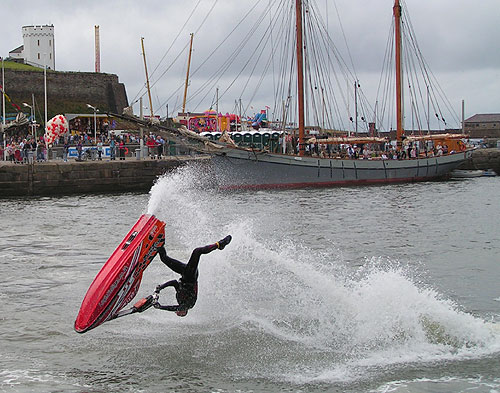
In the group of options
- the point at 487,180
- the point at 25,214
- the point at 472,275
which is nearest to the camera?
the point at 472,275

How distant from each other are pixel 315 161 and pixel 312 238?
2446cm

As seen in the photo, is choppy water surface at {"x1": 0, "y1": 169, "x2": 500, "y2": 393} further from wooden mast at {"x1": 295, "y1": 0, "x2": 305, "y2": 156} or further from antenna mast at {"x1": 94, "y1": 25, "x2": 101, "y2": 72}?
antenna mast at {"x1": 94, "y1": 25, "x2": 101, "y2": 72}

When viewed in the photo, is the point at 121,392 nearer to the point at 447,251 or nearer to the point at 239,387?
the point at 239,387

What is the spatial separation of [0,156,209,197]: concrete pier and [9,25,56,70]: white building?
6759 centimetres

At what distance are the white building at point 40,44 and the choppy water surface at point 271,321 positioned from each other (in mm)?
88469

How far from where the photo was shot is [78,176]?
140 ft

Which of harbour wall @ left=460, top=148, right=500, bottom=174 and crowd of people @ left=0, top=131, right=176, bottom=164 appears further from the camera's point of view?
harbour wall @ left=460, top=148, right=500, bottom=174

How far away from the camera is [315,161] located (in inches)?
1886

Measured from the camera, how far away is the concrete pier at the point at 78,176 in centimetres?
4081

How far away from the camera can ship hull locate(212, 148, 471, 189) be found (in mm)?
46031

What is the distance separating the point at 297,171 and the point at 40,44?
71.8 meters

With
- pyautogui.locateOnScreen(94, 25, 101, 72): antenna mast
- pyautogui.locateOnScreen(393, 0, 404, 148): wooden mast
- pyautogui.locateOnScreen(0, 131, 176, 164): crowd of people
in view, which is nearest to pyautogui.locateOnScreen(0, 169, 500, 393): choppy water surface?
pyautogui.locateOnScreen(0, 131, 176, 164): crowd of people

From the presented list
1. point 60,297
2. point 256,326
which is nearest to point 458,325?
point 256,326

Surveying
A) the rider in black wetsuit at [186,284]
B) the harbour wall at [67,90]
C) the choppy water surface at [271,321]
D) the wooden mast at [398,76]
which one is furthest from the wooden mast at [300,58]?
the rider in black wetsuit at [186,284]
